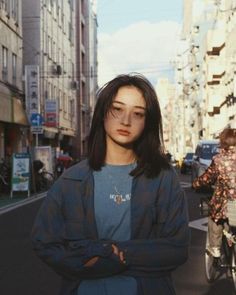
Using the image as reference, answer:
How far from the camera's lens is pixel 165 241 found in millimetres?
2533

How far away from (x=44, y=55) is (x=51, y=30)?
437 centimetres

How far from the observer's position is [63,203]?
262 cm

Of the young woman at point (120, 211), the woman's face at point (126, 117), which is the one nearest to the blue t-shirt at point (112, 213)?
the young woman at point (120, 211)

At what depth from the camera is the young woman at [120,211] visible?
249 centimetres

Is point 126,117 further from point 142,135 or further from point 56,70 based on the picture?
point 56,70

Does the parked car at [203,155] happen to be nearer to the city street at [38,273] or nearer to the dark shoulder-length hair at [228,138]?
the city street at [38,273]

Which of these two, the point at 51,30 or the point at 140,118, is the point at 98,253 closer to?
the point at 140,118

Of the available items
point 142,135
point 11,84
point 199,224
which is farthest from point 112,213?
point 11,84

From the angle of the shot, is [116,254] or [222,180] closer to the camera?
[116,254]

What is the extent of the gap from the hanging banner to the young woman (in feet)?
68.9

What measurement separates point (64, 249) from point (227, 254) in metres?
5.03

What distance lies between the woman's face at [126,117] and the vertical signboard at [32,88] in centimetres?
3452

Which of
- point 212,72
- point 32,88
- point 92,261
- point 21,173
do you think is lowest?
point 21,173

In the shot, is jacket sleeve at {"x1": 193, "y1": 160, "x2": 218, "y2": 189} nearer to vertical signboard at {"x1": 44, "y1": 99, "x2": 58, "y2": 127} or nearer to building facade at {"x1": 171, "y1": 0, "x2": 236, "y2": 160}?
building facade at {"x1": 171, "y1": 0, "x2": 236, "y2": 160}
